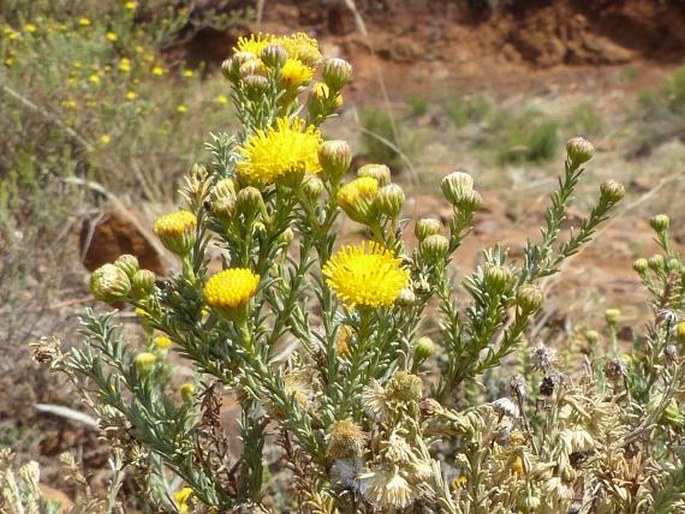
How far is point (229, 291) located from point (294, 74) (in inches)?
18.5

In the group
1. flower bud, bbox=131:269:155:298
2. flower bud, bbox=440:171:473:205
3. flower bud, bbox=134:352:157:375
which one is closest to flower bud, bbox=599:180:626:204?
flower bud, bbox=440:171:473:205

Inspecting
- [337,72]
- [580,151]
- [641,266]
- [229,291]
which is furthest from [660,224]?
[229,291]

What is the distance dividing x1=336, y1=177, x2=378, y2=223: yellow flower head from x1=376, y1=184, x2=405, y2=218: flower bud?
11 millimetres

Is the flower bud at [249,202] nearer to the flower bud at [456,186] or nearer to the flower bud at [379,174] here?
the flower bud at [379,174]

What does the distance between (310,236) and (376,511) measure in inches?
16.9

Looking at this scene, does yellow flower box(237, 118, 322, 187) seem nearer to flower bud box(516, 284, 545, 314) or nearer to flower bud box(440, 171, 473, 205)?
flower bud box(440, 171, 473, 205)

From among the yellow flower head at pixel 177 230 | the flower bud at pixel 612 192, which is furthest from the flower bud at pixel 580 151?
the yellow flower head at pixel 177 230

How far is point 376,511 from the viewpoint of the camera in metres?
1.33

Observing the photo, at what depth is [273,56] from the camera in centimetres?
142

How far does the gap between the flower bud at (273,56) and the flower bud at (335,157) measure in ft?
0.69

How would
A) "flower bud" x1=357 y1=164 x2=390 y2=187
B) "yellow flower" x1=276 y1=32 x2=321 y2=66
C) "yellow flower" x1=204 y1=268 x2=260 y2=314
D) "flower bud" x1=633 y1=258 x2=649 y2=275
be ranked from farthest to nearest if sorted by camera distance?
1. "flower bud" x1=633 y1=258 x2=649 y2=275
2. "yellow flower" x1=276 y1=32 x2=321 y2=66
3. "flower bud" x1=357 y1=164 x2=390 y2=187
4. "yellow flower" x1=204 y1=268 x2=260 y2=314

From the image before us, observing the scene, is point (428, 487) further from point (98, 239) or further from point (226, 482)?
point (98, 239)

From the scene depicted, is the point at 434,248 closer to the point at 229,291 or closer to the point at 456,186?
the point at 456,186

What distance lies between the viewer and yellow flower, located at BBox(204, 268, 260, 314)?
1.18 m
